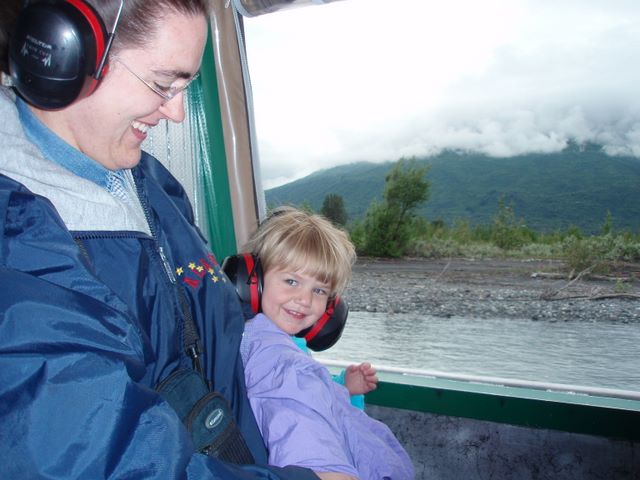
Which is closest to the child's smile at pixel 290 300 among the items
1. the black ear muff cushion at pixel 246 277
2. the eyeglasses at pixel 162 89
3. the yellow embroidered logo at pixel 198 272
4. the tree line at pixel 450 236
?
the black ear muff cushion at pixel 246 277

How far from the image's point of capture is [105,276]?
889 mm

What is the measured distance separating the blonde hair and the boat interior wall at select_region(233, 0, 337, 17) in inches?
29.8

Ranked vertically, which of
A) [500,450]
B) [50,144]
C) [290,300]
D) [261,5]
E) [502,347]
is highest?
[261,5]

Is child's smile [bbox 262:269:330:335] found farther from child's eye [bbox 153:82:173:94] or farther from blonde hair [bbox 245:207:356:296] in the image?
child's eye [bbox 153:82:173:94]

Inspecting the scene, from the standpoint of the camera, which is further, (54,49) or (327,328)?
(327,328)

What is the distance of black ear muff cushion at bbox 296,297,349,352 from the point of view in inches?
72.7

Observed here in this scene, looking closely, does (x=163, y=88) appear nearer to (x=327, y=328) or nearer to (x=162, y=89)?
(x=162, y=89)

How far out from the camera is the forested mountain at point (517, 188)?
2.04m

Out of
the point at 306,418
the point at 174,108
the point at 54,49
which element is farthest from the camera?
the point at 306,418

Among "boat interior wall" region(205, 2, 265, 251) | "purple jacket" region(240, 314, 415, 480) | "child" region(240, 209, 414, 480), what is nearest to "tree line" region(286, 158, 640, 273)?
"boat interior wall" region(205, 2, 265, 251)

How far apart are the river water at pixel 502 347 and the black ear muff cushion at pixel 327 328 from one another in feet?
1.83

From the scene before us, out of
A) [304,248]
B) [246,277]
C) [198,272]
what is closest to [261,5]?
[304,248]

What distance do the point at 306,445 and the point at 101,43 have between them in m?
0.92

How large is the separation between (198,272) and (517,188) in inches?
60.2
